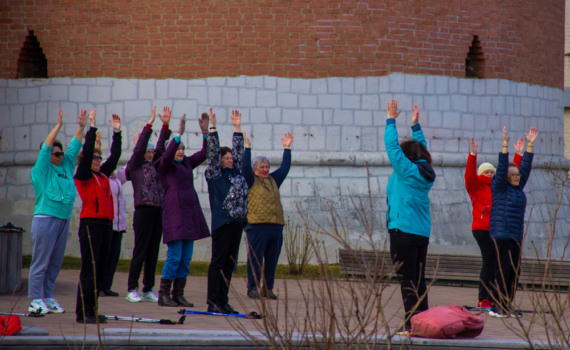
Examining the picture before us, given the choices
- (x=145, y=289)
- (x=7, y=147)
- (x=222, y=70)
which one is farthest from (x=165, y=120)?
(x=7, y=147)

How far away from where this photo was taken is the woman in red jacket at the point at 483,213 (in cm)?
699

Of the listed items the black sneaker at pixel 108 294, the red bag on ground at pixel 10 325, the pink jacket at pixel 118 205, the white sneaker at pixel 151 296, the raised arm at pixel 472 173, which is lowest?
the black sneaker at pixel 108 294

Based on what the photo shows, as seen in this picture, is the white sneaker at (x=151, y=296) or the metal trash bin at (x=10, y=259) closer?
the white sneaker at (x=151, y=296)

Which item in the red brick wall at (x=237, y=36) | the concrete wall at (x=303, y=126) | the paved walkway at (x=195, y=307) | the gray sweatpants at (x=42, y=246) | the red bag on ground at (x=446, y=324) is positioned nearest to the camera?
the red bag on ground at (x=446, y=324)

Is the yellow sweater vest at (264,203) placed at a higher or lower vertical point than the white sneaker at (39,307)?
higher

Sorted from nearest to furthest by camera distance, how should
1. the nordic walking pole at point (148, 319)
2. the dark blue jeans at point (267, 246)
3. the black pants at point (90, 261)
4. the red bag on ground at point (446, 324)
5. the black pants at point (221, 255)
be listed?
the red bag on ground at point (446, 324) < the nordic walking pole at point (148, 319) < the black pants at point (90, 261) < the black pants at point (221, 255) < the dark blue jeans at point (267, 246)

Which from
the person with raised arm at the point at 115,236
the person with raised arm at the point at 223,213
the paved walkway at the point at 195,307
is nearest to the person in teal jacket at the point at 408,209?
the paved walkway at the point at 195,307

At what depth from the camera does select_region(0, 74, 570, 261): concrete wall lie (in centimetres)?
1149

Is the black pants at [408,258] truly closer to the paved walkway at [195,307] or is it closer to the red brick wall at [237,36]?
the paved walkway at [195,307]

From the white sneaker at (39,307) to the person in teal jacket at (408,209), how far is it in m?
3.28

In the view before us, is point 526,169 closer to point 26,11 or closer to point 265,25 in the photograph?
point 265,25

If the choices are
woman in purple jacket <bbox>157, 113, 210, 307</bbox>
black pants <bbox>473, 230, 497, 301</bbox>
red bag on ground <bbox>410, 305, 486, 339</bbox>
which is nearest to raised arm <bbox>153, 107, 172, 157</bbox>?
woman in purple jacket <bbox>157, 113, 210, 307</bbox>

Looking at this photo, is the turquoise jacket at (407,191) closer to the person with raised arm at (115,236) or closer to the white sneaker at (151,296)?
the white sneaker at (151,296)

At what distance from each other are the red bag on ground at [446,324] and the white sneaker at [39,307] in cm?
341
